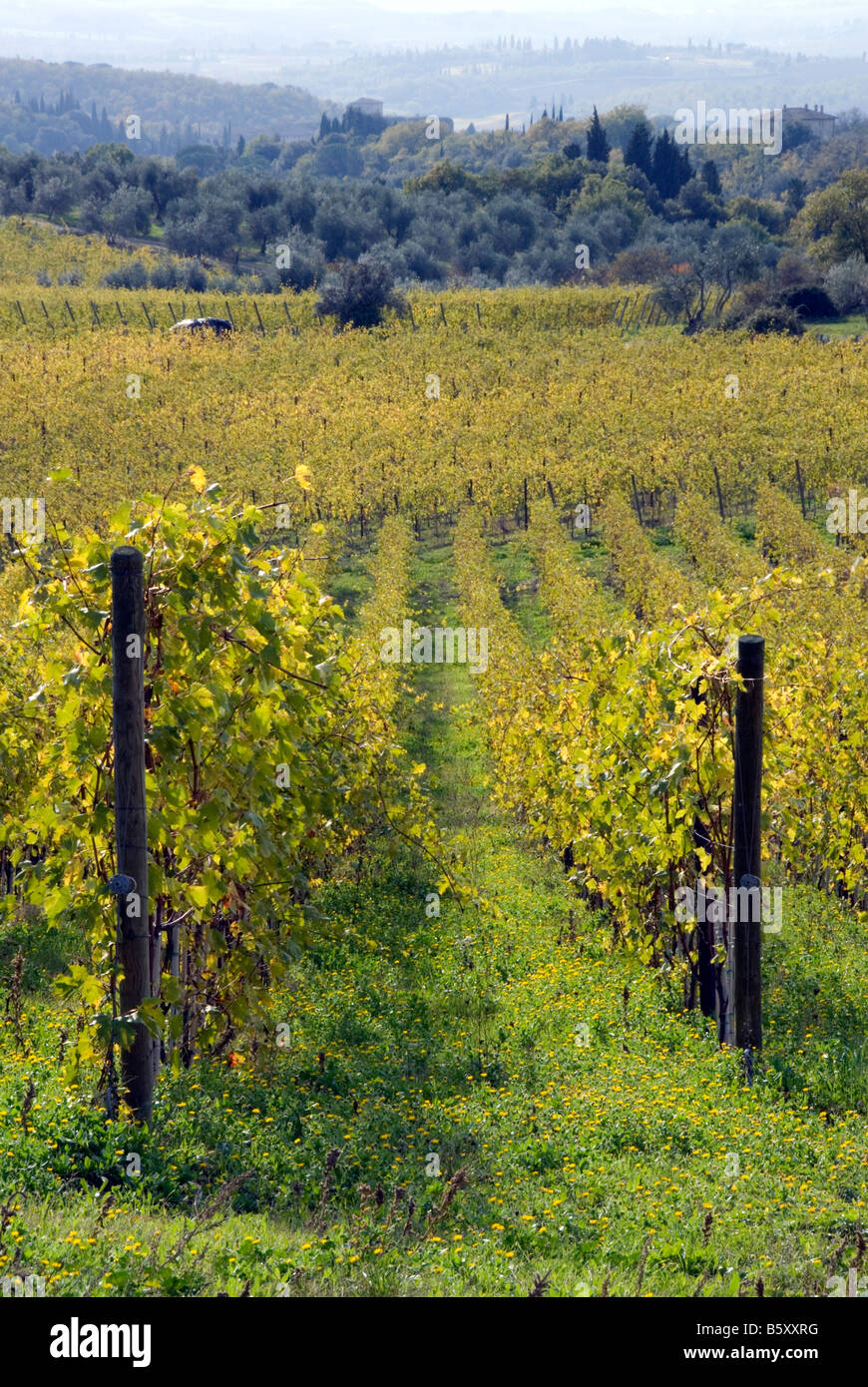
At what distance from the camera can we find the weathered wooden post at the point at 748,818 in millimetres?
8758

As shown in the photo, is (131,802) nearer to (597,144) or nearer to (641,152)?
(641,152)

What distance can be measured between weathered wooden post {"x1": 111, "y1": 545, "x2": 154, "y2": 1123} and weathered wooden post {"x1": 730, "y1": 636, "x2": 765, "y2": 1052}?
4.23 meters

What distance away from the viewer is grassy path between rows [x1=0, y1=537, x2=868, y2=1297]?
19.7 ft

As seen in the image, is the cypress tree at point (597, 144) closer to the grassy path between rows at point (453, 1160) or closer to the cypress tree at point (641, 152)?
the cypress tree at point (641, 152)

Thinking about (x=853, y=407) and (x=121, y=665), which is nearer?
(x=121, y=665)

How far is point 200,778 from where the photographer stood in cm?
821

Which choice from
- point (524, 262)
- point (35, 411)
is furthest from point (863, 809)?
point (524, 262)

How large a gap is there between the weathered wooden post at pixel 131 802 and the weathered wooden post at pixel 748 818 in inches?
166

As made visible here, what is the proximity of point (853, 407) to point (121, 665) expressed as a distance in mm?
Answer: 49722

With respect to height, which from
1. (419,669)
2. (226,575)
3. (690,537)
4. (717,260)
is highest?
(717,260)

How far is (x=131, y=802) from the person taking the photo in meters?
7.20

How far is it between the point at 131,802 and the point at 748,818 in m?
4.42
